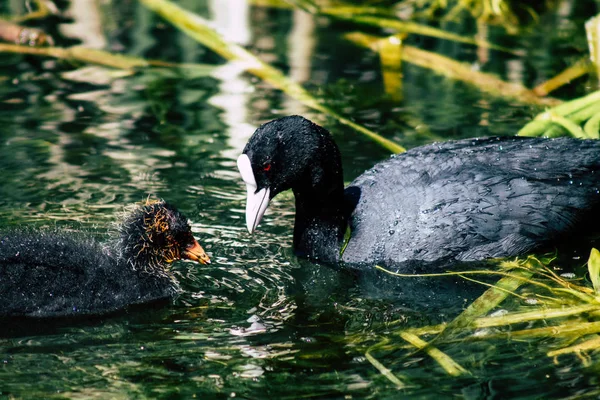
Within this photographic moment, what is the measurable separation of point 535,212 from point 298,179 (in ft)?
3.84

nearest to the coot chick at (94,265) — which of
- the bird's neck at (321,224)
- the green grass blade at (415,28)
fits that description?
the bird's neck at (321,224)

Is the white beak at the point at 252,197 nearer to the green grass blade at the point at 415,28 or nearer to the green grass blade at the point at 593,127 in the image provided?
the green grass blade at the point at 593,127

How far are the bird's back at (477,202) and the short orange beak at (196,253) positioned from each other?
2.74 ft

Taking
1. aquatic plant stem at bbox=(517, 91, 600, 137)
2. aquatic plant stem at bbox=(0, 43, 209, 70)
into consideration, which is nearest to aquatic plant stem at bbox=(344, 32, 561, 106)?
aquatic plant stem at bbox=(517, 91, 600, 137)

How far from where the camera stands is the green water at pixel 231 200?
3754mm

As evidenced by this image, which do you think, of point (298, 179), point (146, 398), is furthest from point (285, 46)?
point (146, 398)

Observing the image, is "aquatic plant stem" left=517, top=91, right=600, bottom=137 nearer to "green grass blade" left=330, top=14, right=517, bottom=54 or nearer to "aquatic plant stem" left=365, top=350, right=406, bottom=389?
"green grass blade" left=330, top=14, right=517, bottom=54

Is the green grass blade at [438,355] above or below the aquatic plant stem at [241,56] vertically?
below

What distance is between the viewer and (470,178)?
5070 mm

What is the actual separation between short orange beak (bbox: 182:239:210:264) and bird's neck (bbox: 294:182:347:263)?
2.21 feet

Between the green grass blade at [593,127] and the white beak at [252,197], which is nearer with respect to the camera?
the white beak at [252,197]

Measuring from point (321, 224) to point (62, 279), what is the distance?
1449mm

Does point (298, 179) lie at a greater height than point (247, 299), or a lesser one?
greater

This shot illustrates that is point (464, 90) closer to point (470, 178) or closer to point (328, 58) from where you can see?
point (328, 58)
